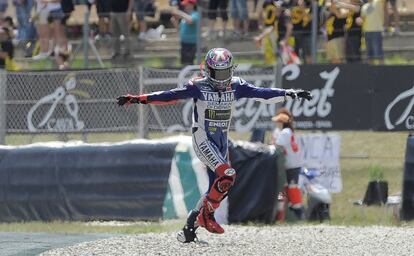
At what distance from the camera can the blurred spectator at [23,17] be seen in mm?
20797

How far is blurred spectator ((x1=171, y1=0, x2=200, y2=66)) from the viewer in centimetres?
1859

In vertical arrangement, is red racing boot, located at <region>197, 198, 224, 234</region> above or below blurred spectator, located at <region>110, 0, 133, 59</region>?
below

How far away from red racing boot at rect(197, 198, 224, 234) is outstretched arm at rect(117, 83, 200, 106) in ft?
3.56

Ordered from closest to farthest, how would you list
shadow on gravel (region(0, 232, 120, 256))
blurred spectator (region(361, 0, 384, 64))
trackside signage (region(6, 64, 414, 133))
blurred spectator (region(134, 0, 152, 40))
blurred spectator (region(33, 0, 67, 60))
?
shadow on gravel (region(0, 232, 120, 256))
trackside signage (region(6, 64, 414, 133))
blurred spectator (region(361, 0, 384, 64))
blurred spectator (region(134, 0, 152, 40))
blurred spectator (region(33, 0, 67, 60))

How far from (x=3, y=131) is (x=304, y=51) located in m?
4.82

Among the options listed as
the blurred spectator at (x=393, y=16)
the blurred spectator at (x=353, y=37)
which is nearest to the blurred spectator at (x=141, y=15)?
the blurred spectator at (x=353, y=37)

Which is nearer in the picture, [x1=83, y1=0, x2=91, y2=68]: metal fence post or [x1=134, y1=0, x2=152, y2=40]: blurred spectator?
[x1=83, y1=0, x2=91, y2=68]: metal fence post

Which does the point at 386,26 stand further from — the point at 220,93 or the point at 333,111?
the point at 220,93

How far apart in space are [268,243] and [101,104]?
583 centimetres

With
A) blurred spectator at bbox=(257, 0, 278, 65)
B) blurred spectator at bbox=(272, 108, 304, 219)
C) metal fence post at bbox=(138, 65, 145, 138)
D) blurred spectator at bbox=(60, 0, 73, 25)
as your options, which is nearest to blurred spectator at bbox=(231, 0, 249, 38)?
blurred spectator at bbox=(257, 0, 278, 65)

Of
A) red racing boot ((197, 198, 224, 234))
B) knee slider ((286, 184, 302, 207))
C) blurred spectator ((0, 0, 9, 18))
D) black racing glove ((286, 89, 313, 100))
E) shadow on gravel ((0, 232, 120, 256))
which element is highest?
black racing glove ((286, 89, 313, 100))

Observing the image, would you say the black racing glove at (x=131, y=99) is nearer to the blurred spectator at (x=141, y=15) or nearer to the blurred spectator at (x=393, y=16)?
the blurred spectator at (x=393, y=16)

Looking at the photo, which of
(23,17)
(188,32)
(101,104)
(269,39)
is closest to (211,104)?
(101,104)

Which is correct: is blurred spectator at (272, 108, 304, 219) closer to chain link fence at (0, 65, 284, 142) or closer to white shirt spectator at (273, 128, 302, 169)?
white shirt spectator at (273, 128, 302, 169)
